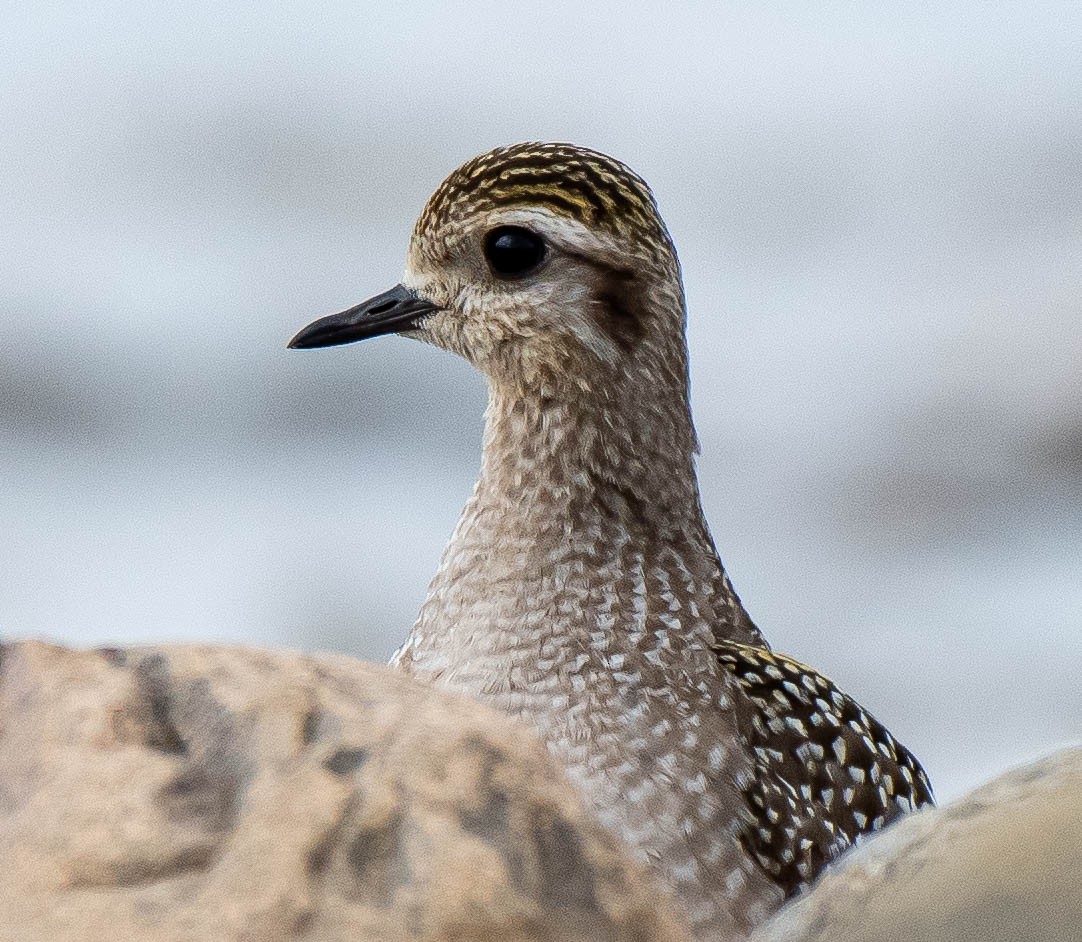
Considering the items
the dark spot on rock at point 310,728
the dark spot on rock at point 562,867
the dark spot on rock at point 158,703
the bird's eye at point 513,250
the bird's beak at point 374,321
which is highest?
the bird's eye at point 513,250

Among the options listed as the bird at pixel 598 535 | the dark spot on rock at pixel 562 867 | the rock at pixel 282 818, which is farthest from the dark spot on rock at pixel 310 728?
the bird at pixel 598 535

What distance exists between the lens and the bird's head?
12.3 ft

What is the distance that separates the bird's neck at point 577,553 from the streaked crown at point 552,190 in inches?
15.1

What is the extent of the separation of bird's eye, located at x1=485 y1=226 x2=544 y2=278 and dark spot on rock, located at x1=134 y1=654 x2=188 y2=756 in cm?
217

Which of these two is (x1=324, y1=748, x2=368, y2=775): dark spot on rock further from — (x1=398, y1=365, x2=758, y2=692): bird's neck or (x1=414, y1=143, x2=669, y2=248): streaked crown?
(x1=414, y1=143, x2=669, y2=248): streaked crown

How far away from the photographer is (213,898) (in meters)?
1.49

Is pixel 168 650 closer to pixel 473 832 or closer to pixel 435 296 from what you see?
pixel 473 832

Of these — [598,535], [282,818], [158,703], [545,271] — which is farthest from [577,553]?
[282,818]

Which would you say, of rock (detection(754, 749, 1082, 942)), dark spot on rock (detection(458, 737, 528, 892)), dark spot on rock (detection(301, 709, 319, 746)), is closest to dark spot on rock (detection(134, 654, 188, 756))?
dark spot on rock (detection(301, 709, 319, 746))

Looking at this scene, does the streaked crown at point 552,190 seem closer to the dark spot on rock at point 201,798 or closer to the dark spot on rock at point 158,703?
the dark spot on rock at point 158,703

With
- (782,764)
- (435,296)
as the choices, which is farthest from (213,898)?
(435,296)

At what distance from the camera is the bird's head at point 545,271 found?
3.73m

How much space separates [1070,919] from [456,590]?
2.40m

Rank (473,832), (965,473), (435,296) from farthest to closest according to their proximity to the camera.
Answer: (965,473), (435,296), (473,832)
